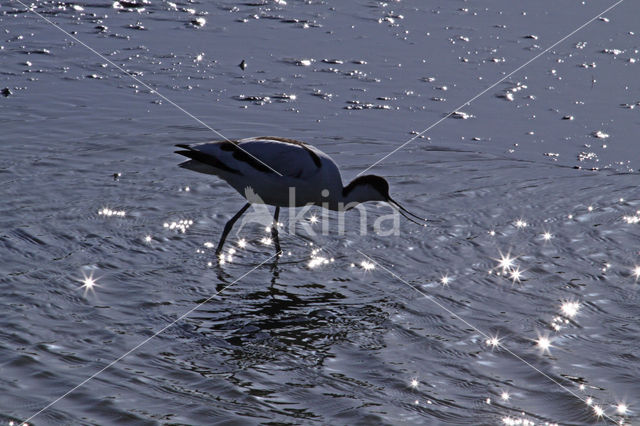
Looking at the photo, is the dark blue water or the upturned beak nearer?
the dark blue water

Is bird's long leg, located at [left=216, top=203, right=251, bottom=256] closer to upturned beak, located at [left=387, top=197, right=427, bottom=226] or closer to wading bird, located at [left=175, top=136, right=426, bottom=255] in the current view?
wading bird, located at [left=175, top=136, right=426, bottom=255]

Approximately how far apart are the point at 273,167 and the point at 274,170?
0.04 metres

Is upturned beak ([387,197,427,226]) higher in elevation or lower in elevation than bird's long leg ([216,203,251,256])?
higher

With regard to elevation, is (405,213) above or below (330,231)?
above

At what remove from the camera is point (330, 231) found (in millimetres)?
7492

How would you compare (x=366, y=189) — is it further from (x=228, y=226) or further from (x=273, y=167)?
(x=228, y=226)

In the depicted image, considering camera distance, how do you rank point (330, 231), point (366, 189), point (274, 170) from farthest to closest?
1. point (330, 231)
2. point (366, 189)
3. point (274, 170)

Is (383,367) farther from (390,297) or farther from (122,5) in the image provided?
(122,5)

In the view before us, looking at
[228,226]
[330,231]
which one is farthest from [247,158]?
[330,231]

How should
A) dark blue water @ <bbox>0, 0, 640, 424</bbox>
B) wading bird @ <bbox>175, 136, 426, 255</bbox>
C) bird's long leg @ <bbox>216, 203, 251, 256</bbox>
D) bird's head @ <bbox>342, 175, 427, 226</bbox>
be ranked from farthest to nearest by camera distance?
bird's head @ <bbox>342, 175, 427, 226</bbox>
wading bird @ <bbox>175, 136, 426, 255</bbox>
bird's long leg @ <bbox>216, 203, 251, 256</bbox>
dark blue water @ <bbox>0, 0, 640, 424</bbox>

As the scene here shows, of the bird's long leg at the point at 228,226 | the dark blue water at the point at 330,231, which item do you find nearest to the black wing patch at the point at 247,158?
the bird's long leg at the point at 228,226

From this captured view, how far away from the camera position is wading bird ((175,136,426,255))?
7.05 meters

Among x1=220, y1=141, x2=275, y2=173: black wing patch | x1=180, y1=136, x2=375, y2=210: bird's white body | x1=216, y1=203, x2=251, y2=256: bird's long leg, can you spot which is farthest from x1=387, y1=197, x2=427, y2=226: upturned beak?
x1=216, y1=203, x2=251, y2=256: bird's long leg

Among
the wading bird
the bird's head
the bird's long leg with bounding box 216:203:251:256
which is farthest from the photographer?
the bird's head
